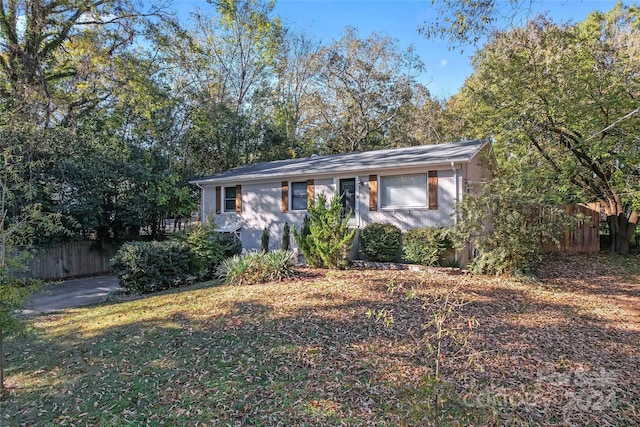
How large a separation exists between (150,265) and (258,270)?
2676 millimetres

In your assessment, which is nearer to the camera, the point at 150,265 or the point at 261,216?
the point at 150,265

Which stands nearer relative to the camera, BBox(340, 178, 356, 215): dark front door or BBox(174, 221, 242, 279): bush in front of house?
BBox(174, 221, 242, 279): bush in front of house

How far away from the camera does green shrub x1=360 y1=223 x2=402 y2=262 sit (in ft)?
32.1

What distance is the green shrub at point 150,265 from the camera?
8.61 meters

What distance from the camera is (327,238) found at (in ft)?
29.9


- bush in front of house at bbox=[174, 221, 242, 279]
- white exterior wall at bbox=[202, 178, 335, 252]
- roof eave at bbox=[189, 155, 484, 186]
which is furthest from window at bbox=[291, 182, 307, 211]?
bush in front of house at bbox=[174, 221, 242, 279]

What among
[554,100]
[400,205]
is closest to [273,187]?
[400,205]

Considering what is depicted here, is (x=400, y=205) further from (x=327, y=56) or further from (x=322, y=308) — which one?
(x=327, y=56)

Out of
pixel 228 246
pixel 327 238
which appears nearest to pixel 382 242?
pixel 327 238

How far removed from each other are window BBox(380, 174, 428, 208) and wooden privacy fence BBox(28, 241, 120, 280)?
929cm

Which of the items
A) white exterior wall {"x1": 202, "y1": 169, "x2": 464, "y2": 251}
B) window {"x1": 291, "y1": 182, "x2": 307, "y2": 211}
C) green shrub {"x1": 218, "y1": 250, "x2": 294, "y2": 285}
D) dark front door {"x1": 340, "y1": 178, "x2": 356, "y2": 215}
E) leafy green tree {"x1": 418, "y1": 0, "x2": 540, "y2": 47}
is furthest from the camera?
window {"x1": 291, "y1": 182, "x2": 307, "y2": 211}

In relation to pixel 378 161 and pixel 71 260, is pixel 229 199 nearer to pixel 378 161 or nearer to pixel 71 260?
pixel 71 260

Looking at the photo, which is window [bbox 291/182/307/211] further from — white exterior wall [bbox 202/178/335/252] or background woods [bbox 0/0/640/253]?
background woods [bbox 0/0/640/253]

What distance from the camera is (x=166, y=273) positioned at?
912cm
